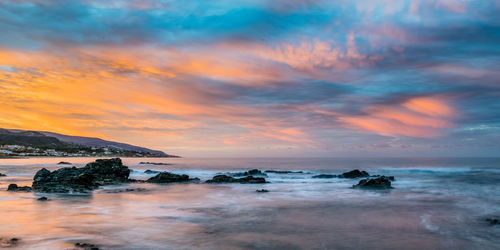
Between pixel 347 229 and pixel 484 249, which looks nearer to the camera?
pixel 484 249

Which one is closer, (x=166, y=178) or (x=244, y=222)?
(x=244, y=222)

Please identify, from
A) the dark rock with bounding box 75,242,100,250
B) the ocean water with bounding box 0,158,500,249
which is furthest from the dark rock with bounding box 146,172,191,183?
the dark rock with bounding box 75,242,100,250

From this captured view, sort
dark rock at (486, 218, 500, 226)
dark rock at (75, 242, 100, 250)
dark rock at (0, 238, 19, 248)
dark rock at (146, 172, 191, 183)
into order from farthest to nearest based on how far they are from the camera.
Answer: dark rock at (146, 172, 191, 183) < dark rock at (486, 218, 500, 226) < dark rock at (0, 238, 19, 248) < dark rock at (75, 242, 100, 250)

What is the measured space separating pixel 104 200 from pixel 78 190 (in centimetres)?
584

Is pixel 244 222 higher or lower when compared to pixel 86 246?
lower

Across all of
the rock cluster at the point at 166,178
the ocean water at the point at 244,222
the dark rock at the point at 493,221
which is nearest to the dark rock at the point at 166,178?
the rock cluster at the point at 166,178

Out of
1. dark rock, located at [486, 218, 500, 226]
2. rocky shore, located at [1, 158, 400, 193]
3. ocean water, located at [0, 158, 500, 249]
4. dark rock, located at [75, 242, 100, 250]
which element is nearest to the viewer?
dark rock, located at [75, 242, 100, 250]

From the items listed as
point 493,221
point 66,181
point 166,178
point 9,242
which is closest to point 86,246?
point 9,242

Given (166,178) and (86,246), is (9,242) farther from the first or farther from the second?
(166,178)

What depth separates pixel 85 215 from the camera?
17719 millimetres

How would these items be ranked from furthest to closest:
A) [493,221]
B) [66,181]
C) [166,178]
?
[166,178], [66,181], [493,221]

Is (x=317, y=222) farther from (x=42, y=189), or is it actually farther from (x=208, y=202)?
(x=42, y=189)

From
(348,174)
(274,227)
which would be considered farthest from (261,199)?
(348,174)

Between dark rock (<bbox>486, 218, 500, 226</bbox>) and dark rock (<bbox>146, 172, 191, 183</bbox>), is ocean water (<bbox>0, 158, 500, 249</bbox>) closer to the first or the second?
dark rock (<bbox>486, 218, 500, 226</bbox>)
